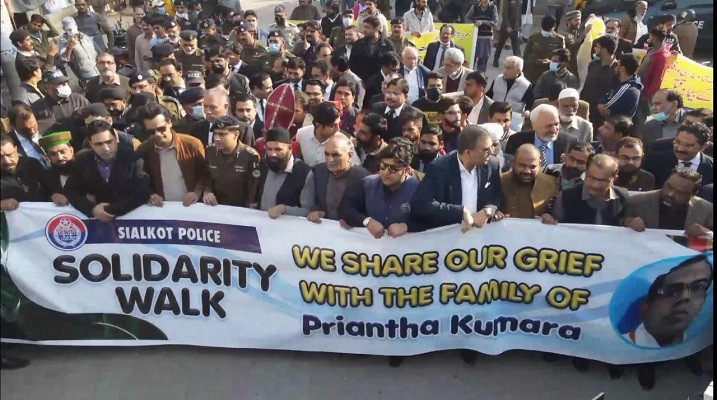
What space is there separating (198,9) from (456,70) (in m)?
8.76

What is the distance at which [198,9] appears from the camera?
14.9 meters

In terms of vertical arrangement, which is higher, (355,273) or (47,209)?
(47,209)

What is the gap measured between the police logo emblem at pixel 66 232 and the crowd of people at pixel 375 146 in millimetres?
114

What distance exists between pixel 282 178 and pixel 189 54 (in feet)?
15.1

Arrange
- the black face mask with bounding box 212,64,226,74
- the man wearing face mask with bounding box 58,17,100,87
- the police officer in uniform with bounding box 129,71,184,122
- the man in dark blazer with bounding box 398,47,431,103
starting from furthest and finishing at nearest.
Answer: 1. the man wearing face mask with bounding box 58,17,100,87
2. the man in dark blazer with bounding box 398,47,431,103
3. the black face mask with bounding box 212,64,226,74
4. the police officer in uniform with bounding box 129,71,184,122

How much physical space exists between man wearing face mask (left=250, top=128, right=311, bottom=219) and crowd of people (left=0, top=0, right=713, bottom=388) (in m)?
0.01

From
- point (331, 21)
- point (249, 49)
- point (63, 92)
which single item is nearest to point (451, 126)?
point (63, 92)

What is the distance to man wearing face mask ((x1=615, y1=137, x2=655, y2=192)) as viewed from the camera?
5004 mm

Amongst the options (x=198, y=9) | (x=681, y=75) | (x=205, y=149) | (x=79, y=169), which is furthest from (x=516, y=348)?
(x=198, y=9)

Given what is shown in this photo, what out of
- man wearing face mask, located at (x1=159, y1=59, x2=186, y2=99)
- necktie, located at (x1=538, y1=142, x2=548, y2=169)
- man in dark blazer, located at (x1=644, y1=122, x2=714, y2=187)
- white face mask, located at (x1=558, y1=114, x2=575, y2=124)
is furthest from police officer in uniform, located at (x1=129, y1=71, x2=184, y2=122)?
man in dark blazer, located at (x1=644, y1=122, x2=714, y2=187)

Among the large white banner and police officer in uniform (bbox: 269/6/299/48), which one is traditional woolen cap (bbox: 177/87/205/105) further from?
police officer in uniform (bbox: 269/6/299/48)

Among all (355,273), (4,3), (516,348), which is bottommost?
(516,348)

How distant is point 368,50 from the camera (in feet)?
29.0

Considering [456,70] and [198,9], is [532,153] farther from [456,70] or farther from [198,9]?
[198,9]
